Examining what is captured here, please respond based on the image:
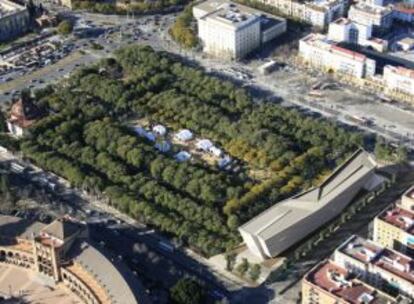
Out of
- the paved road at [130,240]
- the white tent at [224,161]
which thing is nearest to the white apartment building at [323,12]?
the white tent at [224,161]

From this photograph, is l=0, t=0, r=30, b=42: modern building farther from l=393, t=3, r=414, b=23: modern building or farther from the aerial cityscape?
l=393, t=3, r=414, b=23: modern building

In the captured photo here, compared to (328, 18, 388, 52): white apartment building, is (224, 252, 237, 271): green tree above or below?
below

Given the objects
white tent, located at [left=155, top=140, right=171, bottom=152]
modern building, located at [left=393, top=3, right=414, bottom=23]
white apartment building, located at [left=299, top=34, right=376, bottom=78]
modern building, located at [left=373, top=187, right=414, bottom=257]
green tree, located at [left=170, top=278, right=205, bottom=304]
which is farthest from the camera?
modern building, located at [left=393, top=3, right=414, bottom=23]

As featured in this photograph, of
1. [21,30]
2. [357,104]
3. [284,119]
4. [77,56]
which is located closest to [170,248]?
[284,119]

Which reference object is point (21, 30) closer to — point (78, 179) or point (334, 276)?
point (78, 179)

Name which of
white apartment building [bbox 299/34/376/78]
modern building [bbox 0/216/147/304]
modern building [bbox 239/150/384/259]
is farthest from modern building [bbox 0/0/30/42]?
modern building [bbox 239/150/384/259]

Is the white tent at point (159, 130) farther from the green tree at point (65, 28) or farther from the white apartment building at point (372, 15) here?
the white apartment building at point (372, 15)

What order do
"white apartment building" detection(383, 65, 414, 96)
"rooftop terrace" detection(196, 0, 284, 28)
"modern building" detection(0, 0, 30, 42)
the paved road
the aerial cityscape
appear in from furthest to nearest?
1. "modern building" detection(0, 0, 30, 42)
2. "rooftop terrace" detection(196, 0, 284, 28)
3. "white apartment building" detection(383, 65, 414, 96)
4. the paved road
5. the aerial cityscape
